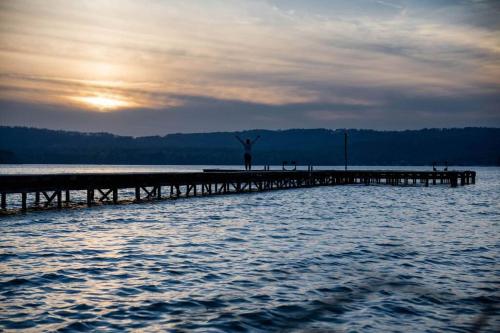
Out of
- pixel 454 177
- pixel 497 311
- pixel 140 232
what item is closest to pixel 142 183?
pixel 140 232

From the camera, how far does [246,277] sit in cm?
1459

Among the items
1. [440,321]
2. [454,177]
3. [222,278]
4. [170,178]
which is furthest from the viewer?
[454,177]

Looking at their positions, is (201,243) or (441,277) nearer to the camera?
(441,277)

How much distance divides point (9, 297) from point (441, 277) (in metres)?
11.5

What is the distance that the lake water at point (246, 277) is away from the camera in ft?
34.8

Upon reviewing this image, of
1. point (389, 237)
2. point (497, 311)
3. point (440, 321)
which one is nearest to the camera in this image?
point (440, 321)

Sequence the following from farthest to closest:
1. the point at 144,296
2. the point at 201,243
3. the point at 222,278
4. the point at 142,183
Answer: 1. the point at 142,183
2. the point at 201,243
3. the point at 222,278
4. the point at 144,296

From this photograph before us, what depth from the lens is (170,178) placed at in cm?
4494

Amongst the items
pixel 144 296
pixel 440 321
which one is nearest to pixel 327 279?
pixel 440 321

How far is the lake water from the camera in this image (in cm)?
1060

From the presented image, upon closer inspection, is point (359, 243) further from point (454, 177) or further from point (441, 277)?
point (454, 177)

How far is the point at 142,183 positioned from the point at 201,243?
70.9 ft

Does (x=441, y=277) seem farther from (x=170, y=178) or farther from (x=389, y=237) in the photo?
(x=170, y=178)

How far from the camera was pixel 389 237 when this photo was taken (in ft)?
76.9
